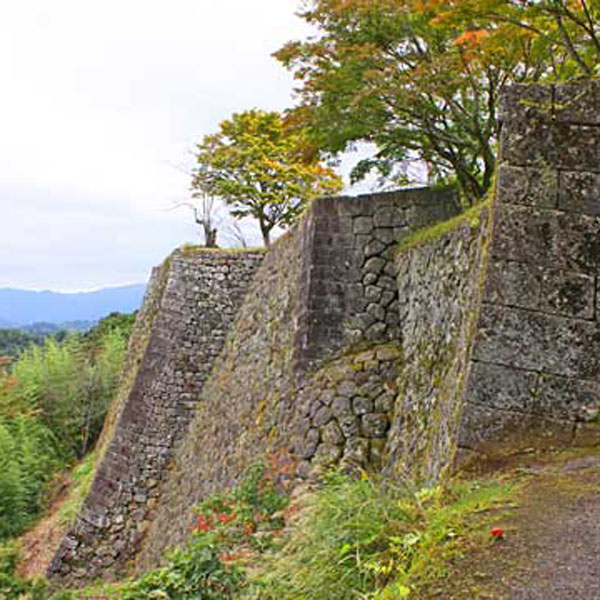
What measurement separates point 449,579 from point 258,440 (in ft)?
16.9

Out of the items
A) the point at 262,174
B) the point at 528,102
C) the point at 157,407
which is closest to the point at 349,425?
the point at 528,102

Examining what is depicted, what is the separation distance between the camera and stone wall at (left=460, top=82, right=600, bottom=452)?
3.49m

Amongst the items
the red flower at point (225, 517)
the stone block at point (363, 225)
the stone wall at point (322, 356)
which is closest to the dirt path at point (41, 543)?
the stone wall at point (322, 356)

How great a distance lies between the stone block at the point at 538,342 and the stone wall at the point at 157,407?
7.72m

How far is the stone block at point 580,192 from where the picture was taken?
3623 mm

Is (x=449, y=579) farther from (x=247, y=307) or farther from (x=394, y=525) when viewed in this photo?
(x=247, y=307)

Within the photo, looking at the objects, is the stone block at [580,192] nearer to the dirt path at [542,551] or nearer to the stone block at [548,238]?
the stone block at [548,238]

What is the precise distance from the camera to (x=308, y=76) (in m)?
7.57

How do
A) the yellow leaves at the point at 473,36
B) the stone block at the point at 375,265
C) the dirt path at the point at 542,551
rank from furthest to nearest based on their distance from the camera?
1. the stone block at the point at 375,265
2. the yellow leaves at the point at 473,36
3. the dirt path at the point at 542,551

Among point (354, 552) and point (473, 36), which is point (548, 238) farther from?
point (473, 36)

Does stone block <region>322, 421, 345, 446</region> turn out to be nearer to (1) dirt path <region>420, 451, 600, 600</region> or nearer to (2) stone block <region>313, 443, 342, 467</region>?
(2) stone block <region>313, 443, 342, 467</region>

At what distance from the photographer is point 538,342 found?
3553 millimetres

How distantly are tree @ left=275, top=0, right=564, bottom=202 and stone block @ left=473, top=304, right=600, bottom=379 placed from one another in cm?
388

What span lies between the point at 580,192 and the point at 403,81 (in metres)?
3.74
